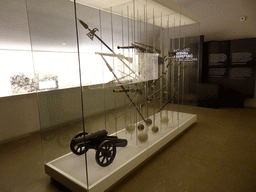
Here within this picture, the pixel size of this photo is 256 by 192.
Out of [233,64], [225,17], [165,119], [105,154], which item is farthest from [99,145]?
[225,17]

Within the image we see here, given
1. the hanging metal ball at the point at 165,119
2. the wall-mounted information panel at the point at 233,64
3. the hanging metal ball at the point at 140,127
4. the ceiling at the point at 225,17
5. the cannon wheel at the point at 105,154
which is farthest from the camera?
the ceiling at the point at 225,17

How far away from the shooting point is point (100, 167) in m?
1.67

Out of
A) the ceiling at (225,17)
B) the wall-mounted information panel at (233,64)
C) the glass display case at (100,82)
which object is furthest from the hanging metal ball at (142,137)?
the wall-mounted information panel at (233,64)

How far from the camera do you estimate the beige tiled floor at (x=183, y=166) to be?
1697mm

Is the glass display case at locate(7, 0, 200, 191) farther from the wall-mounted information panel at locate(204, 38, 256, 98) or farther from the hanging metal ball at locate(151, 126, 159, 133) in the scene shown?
the wall-mounted information panel at locate(204, 38, 256, 98)

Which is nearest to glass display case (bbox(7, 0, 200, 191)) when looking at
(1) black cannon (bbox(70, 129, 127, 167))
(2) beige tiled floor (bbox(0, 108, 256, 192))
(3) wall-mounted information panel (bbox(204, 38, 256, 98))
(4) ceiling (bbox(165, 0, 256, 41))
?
(1) black cannon (bbox(70, 129, 127, 167))

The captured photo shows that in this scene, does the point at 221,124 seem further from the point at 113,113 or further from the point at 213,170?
the point at 113,113

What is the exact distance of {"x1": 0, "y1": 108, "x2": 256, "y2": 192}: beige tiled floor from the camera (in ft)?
5.57

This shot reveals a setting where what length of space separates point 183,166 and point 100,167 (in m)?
0.95

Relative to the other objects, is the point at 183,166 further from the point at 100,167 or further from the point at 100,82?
the point at 100,82

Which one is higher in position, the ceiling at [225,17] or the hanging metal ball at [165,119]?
the ceiling at [225,17]

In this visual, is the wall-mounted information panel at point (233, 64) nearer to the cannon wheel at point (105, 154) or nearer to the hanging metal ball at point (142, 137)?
the hanging metal ball at point (142, 137)

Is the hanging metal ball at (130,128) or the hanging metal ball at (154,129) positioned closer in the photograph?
the hanging metal ball at (130,128)

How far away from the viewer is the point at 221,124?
135 inches
